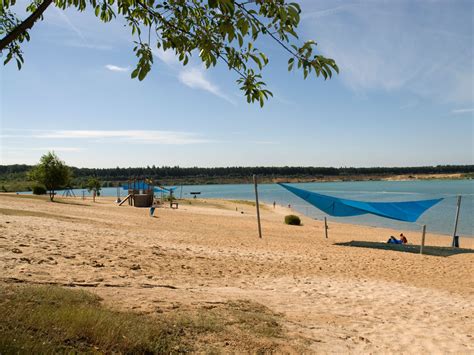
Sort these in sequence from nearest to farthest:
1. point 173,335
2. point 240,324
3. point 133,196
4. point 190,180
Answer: point 173,335 → point 240,324 → point 133,196 → point 190,180

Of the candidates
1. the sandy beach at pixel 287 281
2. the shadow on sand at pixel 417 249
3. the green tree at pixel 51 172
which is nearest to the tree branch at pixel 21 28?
the sandy beach at pixel 287 281

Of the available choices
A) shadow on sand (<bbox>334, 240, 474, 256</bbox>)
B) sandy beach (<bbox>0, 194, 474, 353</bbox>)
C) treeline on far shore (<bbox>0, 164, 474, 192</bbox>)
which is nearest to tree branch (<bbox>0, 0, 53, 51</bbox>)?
sandy beach (<bbox>0, 194, 474, 353</bbox>)

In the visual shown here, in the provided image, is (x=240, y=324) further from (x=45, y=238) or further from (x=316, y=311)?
(x=45, y=238)

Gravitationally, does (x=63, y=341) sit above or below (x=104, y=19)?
below

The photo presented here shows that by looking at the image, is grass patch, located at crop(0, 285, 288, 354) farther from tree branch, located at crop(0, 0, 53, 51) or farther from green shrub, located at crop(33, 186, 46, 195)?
green shrub, located at crop(33, 186, 46, 195)

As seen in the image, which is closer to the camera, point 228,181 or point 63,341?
point 63,341

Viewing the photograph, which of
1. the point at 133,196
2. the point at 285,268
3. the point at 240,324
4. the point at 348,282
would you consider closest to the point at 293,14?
the point at 240,324

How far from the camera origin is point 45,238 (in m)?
8.15

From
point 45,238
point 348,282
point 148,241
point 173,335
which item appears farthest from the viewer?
point 148,241

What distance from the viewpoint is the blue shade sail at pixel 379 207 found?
14.5 meters

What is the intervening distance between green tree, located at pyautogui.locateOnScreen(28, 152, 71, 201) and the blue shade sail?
18.4m

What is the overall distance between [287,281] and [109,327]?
4476 mm

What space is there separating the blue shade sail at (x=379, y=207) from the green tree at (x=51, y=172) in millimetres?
18446

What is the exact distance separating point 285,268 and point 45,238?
5.08 m
